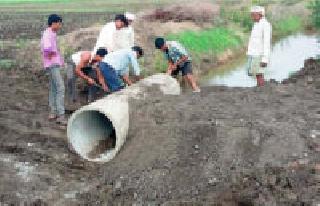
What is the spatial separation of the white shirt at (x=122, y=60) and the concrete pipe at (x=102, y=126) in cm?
41

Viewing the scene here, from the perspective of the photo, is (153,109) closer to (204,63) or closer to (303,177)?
(303,177)

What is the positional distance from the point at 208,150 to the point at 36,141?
2932mm

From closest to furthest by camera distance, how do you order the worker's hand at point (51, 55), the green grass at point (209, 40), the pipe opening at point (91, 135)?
1. the pipe opening at point (91, 135)
2. the worker's hand at point (51, 55)
3. the green grass at point (209, 40)

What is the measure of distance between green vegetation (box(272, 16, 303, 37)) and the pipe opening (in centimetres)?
1645

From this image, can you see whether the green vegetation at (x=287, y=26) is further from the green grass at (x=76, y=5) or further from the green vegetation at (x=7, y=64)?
the green vegetation at (x=7, y=64)

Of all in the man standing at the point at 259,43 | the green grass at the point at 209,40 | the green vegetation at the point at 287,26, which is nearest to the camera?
the man standing at the point at 259,43

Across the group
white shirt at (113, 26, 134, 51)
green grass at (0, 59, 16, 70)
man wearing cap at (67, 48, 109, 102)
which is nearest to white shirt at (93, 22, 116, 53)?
white shirt at (113, 26, 134, 51)

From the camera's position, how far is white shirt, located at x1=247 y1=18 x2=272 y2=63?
12.5 metres

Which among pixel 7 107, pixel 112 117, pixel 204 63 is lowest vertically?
pixel 204 63

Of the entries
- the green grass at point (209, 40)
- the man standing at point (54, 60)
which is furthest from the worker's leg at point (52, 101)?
the green grass at point (209, 40)

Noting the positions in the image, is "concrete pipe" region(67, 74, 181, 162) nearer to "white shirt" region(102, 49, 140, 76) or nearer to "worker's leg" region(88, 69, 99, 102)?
"white shirt" region(102, 49, 140, 76)

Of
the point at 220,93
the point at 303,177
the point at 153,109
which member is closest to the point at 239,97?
the point at 220,93

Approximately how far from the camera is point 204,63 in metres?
19.2

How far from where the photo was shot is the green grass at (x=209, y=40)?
19956 mm
